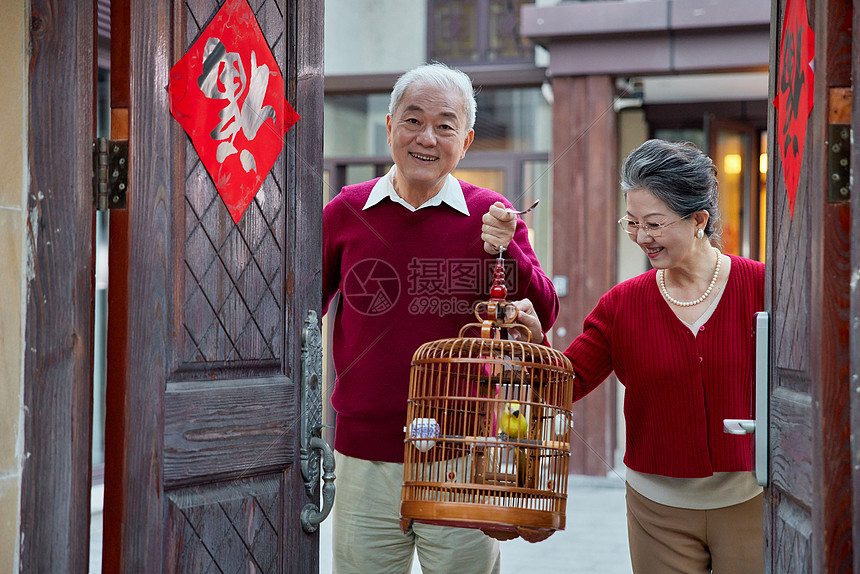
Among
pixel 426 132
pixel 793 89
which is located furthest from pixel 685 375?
pixel 426 132

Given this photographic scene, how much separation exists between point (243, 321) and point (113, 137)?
498 mm

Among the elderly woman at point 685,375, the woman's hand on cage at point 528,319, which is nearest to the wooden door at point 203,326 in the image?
the woman's hand on cage at point 528,319

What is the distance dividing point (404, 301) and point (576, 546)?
9.92ft

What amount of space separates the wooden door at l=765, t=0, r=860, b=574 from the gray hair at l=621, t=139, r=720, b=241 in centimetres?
57

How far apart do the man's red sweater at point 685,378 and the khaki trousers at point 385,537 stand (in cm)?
47

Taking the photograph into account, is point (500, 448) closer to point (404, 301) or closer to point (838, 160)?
point (404, 301)

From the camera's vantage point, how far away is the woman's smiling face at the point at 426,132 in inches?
99.7

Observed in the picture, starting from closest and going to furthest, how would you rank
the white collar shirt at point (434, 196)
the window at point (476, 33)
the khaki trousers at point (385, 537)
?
the khaki trousers at point (385, 537)
the white collar shirt at point (434, 196)
the window at point (476, 33)

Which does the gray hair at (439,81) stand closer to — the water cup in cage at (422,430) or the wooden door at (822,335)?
the water cup in cage at (422,430)

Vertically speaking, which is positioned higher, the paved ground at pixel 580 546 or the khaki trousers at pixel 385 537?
the khaki trousers at pixel 385 537

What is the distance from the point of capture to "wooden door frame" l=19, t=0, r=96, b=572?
1824 millimetres

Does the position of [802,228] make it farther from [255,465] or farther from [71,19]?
[71,19]

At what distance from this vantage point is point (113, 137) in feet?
6.34

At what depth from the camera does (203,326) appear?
6.73ft
